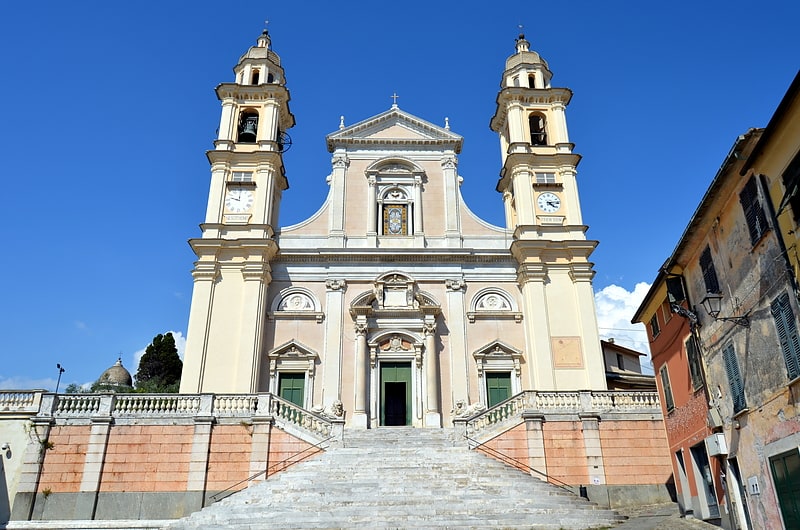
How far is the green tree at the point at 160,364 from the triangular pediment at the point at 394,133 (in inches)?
960

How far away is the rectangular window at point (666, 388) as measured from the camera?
15928 mm

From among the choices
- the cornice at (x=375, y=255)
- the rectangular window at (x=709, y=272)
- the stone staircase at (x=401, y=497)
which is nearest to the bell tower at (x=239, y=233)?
the cornice at (x=375, y=255)

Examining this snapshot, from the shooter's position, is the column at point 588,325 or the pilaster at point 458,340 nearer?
the column at point 588,325

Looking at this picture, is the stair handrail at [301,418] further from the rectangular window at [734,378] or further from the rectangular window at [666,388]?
the rectangular window at [734,378]

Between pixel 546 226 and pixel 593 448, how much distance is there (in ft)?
33.0

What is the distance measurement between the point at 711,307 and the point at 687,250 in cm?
181

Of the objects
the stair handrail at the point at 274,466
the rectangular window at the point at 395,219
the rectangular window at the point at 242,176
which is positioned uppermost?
the rectangular window at the point at 242,176

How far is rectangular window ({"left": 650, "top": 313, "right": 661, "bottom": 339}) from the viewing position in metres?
16.5

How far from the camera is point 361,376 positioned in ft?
76.6

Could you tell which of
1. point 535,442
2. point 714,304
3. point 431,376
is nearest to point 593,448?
point 535,442

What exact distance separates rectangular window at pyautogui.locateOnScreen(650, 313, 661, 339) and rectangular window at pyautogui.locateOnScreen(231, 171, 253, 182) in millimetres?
17542

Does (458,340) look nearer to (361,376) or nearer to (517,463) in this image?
(361,376)

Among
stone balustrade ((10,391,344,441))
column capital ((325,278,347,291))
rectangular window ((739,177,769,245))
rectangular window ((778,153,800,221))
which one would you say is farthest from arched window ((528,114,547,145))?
rectangular window ((778,153,800,221))

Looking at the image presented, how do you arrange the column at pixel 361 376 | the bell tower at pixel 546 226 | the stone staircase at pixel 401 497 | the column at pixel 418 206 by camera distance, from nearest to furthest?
the stone staircase at pixel 401 497, the column at pixel 361 376, the bell tower at pixel 546 226, the column at pixel 418 206
